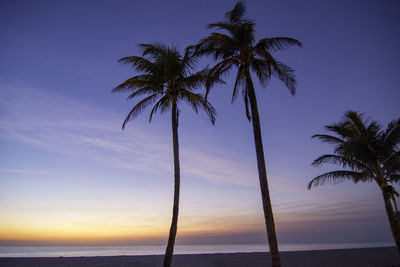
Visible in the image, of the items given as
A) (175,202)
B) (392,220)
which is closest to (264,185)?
(175,202)

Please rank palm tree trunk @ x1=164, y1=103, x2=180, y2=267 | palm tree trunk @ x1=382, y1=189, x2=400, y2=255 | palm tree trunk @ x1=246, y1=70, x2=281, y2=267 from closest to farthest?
palm tree trunk @ x1=246, y1=70, x2=281, y2=267 < palm tree trunk @ x1=164, y1=103, x2=180, y2=267 < palm tree trunk @ x1=382, y1=189, x2=400, y2=255

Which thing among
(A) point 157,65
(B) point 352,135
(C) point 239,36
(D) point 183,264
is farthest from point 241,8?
(D) point 183,264

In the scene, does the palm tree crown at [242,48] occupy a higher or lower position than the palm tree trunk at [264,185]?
higher

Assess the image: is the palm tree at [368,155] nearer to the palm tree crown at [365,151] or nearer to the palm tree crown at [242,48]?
the palm tree crown at [365,151]

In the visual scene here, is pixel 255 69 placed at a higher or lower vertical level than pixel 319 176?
higher

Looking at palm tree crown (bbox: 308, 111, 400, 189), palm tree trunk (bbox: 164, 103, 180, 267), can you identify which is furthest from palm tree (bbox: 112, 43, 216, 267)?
palm tree crown (bbox: 308, 111, 400, 189)

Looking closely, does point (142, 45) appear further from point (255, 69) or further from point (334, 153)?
point (334, 153)

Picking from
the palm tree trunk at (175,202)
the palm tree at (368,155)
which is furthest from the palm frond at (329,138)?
the palm tree trunk at (175,202)

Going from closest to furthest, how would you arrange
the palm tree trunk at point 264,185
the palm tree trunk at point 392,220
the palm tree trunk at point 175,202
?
the palm tree trunk at point 264,185 → the palm tree trunk at point 175,202 → the palm tree trunk at point 392,220

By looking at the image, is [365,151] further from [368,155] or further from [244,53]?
[244,53]

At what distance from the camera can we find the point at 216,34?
11148mm

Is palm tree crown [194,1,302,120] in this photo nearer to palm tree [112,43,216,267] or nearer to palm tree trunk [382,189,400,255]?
palm tree [112,43,216,267]

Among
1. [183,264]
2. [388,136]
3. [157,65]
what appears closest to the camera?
[157,65]

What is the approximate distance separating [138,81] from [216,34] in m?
5.11
